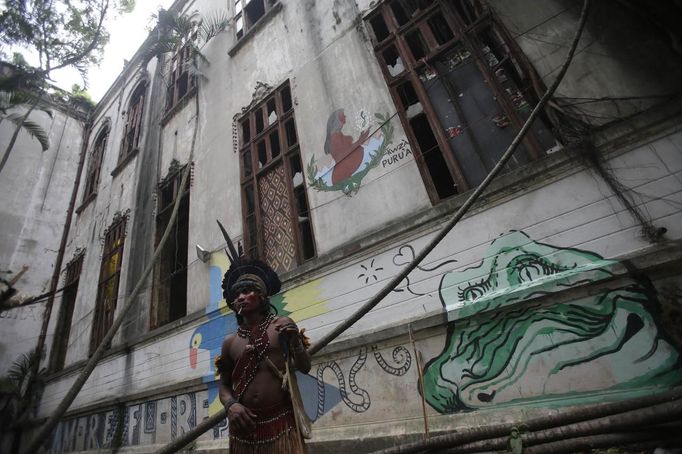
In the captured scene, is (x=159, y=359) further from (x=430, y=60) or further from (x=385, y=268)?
(x=430, y=60)

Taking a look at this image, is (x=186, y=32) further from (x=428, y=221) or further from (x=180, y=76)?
(x=428, y=221)

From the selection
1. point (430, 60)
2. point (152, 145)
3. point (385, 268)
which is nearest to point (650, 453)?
point (385, 268)

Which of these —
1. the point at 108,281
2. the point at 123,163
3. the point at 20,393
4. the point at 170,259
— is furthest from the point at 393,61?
the point at 20,393

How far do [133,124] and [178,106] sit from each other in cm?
344

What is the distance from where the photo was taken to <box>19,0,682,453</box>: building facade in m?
2.95

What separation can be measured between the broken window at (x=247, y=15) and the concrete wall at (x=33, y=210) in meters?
11.7

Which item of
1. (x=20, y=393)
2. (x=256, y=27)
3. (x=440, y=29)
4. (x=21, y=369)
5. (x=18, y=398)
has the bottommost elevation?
(x=18, y=398)

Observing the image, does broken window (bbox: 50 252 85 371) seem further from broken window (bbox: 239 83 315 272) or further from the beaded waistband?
the beaded waistband

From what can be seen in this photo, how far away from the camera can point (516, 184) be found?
11.8 feet

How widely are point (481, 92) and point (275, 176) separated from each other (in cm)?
384

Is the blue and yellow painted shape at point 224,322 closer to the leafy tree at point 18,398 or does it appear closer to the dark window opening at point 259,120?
the dark window opening at point 259,120

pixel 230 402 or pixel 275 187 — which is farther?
pixel 275 187

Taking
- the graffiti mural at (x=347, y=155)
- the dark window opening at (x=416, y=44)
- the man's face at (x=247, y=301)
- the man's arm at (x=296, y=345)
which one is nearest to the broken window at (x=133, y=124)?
the graffiti mural at (x=347, y=155)

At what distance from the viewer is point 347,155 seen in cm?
532
